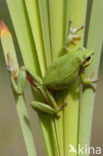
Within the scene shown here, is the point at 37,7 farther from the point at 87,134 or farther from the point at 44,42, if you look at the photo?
the point at 87,134

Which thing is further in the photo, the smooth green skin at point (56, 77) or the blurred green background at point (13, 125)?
the blurred green background at point (13, 125)

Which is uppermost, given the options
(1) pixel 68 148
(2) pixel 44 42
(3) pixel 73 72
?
(2) pixel 44 42

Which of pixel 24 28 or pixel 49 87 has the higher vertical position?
pixel 24 28

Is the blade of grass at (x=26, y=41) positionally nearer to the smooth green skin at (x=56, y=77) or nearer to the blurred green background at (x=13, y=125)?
the smooth green skin at (x=56, y=77)

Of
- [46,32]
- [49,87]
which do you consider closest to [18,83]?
[49,87]

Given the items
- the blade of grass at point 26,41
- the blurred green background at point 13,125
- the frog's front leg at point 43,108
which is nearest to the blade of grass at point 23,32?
the blade of grass at point 26,41
